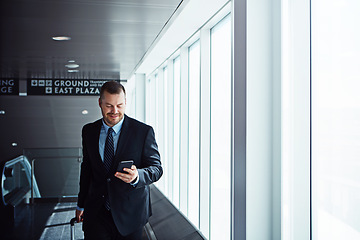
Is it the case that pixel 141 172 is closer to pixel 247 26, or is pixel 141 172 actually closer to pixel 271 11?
pixel 247 26

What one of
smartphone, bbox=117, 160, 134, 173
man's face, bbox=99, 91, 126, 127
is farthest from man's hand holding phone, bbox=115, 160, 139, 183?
man's face, bbox=99, 91, 126, 127

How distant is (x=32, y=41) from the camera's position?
464 centimetres

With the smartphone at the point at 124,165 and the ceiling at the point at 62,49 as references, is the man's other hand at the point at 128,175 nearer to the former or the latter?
the smartphone at the point at 124,165

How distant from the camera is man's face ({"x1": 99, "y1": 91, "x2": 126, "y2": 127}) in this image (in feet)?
9.64

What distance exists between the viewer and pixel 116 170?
2967 millimetres

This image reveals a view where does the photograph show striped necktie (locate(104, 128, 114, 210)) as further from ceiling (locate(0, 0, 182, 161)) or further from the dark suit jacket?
ceiling (locate(0, 0, 182, 161))

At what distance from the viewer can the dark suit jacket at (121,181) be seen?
116 inches

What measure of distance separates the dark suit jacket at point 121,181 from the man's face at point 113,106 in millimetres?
100
